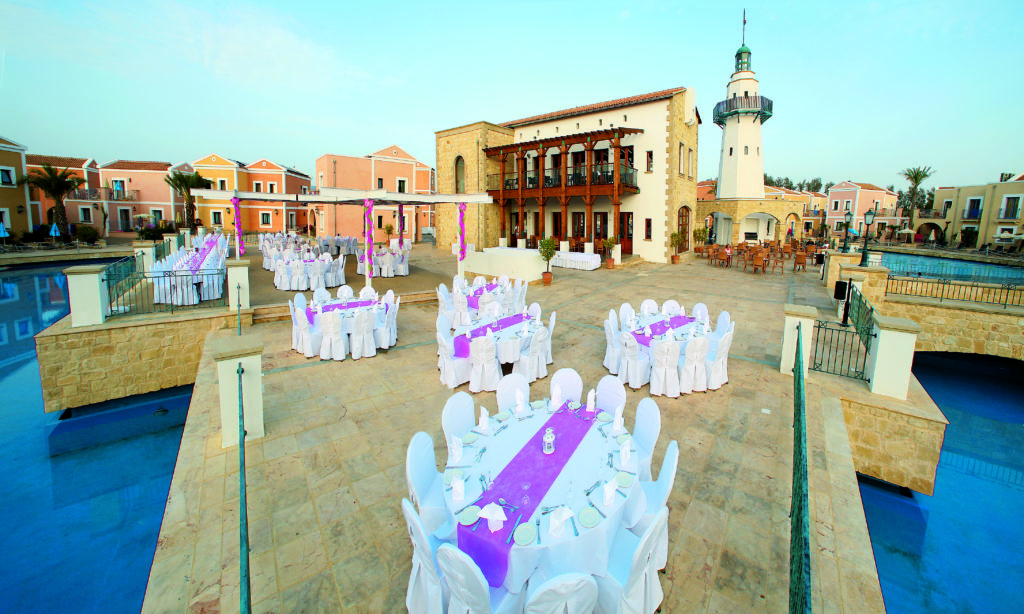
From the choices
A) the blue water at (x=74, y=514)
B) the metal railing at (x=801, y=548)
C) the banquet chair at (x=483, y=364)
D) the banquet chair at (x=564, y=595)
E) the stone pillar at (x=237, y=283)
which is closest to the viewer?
the metal railing at (x=801, y=548)

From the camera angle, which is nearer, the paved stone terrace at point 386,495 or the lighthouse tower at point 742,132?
the paved stone terrace at point 386,495

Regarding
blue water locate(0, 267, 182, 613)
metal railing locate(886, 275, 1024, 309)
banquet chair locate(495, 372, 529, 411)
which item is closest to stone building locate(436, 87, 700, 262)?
metal railing locate(886, 275, 1024, 309)

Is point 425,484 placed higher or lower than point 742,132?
lower

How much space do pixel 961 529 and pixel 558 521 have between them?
6.14 m

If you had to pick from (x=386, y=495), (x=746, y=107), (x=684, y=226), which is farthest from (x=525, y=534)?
(x=746, y=107)

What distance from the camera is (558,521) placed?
249 cm

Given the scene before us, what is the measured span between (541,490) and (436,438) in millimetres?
2360

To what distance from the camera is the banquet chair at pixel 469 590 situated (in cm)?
219

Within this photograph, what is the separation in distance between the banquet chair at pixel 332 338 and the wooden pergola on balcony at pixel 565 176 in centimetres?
1471

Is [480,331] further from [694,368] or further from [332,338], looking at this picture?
[694,368]

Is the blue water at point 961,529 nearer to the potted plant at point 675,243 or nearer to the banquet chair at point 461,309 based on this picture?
the banquet chair at point 461,309

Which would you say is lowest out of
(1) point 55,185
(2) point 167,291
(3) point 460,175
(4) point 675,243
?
(2) point 167,291

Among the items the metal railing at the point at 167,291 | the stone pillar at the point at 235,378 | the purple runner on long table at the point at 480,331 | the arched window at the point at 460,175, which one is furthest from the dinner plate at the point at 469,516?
the arched window at the point at 460,175

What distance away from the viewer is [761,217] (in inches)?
1058
